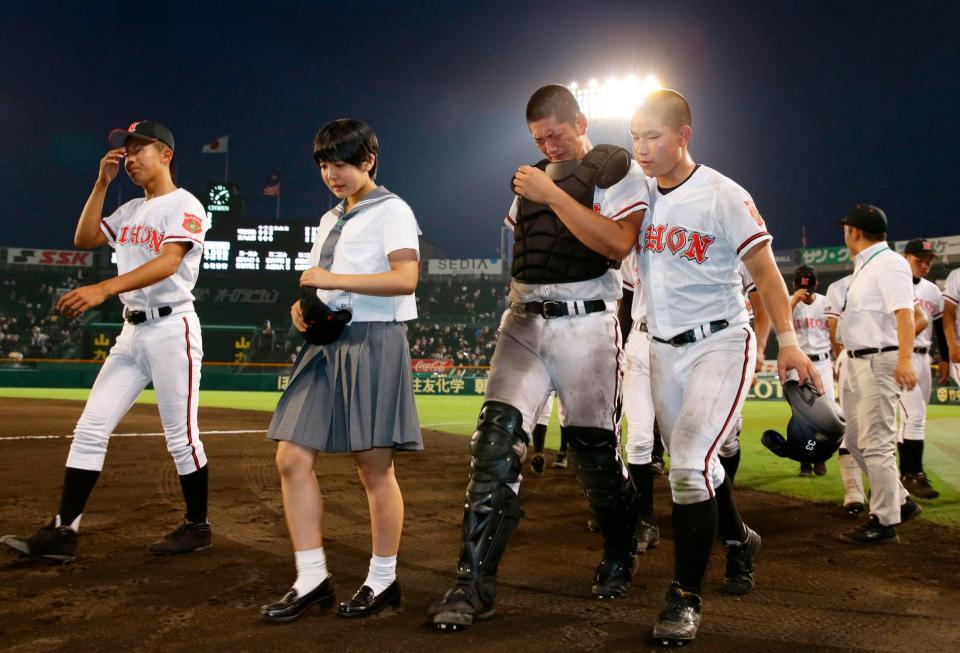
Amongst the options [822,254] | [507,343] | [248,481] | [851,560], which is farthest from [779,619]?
[822,254]

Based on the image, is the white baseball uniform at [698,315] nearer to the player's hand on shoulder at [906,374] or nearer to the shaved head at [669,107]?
the shaved head at [669,107]

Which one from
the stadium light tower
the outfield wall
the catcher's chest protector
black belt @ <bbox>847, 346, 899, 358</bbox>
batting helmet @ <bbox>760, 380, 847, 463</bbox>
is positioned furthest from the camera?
the outfield wall

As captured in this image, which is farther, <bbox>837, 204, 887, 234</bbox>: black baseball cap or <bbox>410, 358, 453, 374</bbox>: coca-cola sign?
<bbox>410, 358, 453, 374</bbox>: coca-cola sign

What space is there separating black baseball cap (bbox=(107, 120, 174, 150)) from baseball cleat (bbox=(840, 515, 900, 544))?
4989 millimetres

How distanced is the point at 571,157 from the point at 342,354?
1.47 metres

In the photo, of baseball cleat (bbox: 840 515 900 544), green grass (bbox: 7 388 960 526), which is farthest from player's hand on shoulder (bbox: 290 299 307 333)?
green grass (bbox: 7 388 960 526)

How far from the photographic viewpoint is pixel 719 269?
3256 mm

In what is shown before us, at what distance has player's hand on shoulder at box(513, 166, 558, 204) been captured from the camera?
3.10 meters

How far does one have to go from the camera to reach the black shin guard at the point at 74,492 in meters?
4.02

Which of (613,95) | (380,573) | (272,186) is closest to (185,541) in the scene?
(380,573)

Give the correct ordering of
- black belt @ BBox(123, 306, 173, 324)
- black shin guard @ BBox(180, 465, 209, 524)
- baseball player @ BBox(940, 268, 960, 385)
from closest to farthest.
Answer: black belt @ BBox(123, 306, 173, 324), black shin guard @ BBox(180, 465, 209, 524), baseball player @ BBox(940, 268, 960, 385)

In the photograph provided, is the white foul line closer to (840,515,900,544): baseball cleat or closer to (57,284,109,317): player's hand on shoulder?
(57,284,109,317): player's hand on shoulder

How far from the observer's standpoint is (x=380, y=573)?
3137 mm

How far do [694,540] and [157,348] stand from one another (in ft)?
10.1
